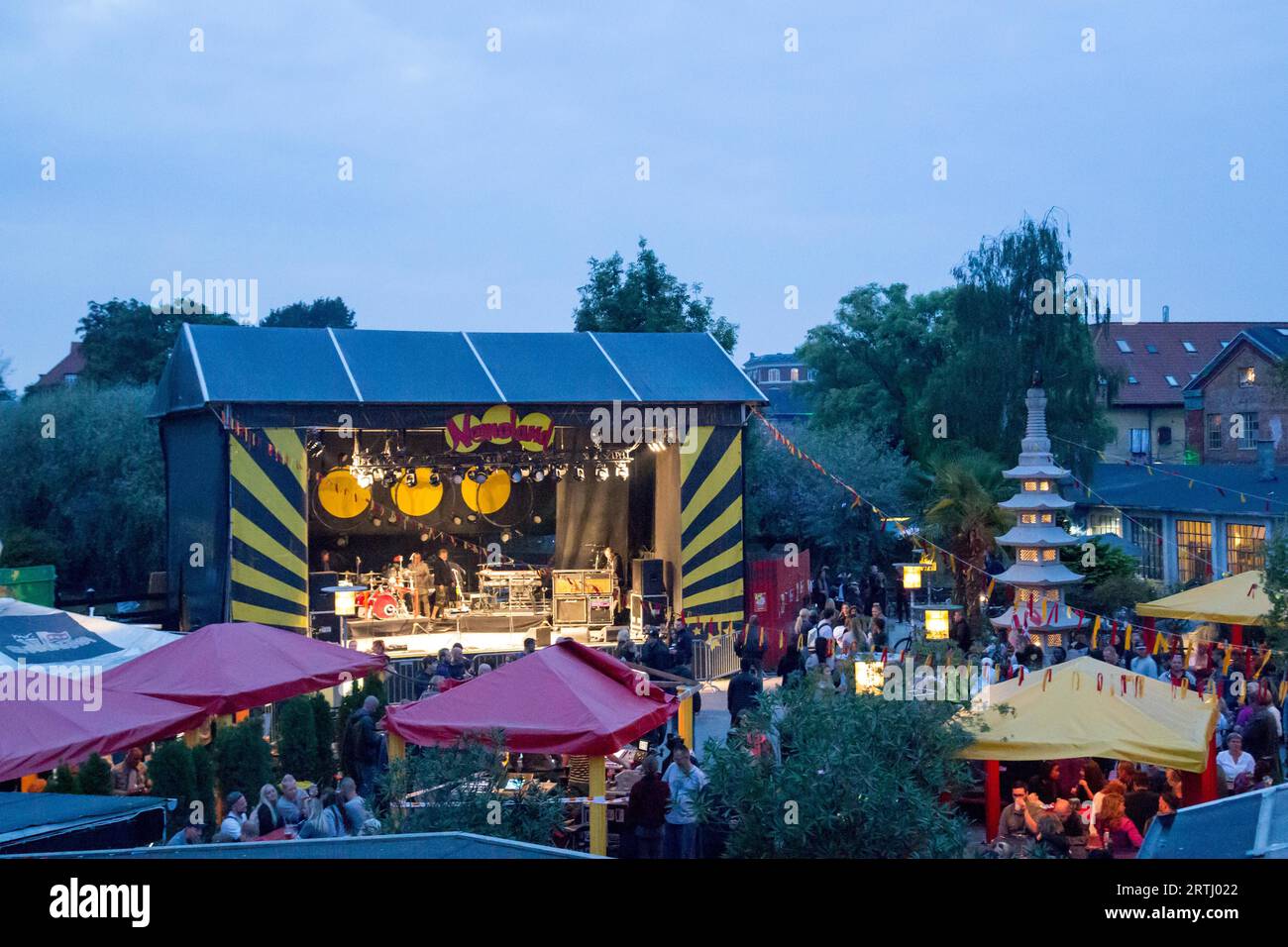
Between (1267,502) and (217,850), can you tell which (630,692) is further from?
(1267,502)

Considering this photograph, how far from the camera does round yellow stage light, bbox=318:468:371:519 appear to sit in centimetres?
2211

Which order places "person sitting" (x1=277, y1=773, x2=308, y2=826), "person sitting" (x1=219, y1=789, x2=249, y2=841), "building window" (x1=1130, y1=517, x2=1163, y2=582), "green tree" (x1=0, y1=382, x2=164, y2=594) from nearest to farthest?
1. "person sitting" (x1=219, y1=789, x2=249, y2=841)
2. "person sitting" (x1=277, y1=773, x2=308, y2=826)
3. "building window" (x1=1130, y1=517, x2=1163, y2=582)
4. "green tree" (x1=0, y1=382, x2=164, y2=594)

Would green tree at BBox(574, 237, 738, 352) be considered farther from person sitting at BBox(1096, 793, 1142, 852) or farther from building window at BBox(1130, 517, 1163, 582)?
person sitting at BBox(1096, 793, 1142, 852)

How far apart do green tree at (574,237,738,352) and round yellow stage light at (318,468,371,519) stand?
34.9ft

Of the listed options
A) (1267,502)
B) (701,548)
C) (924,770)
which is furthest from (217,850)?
(1267,502)

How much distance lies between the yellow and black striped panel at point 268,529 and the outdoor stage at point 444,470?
0.08 feet

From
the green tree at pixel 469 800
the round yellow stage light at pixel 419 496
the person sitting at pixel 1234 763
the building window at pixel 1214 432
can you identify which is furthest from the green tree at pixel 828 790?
the building window at pixel 1214 432

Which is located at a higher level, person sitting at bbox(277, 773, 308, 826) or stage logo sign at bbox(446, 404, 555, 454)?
stage logo sign at bbox(446, 404, 555, 454)

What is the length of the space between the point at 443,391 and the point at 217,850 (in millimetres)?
14821

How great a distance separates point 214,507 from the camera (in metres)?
17.1

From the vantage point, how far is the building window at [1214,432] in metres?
33.3

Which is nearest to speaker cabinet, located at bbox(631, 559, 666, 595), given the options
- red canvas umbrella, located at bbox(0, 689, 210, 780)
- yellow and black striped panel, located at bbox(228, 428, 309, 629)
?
yellow and black striped panel, located at bbox(228, 428, 309, 629)

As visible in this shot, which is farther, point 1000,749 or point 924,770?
point 1000,749

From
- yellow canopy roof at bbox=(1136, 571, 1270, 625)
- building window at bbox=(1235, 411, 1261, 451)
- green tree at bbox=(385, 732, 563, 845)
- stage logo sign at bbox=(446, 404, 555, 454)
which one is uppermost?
building window at bbox=(1235, 411, 1261, 451)
